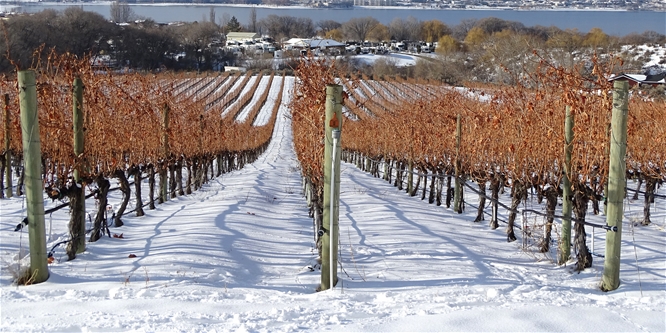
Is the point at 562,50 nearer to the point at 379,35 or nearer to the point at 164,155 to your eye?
the point at 164,155

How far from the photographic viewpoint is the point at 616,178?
14.3 feet

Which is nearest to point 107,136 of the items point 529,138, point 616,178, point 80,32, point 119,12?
point 529,138

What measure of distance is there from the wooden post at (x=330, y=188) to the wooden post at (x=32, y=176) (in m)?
2.10

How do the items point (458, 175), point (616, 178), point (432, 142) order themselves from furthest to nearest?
1. point (432, 142)
2. point (458, 175)
3. point (616, 178)

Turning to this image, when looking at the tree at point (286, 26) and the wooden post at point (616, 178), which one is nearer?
the wooden post at point (616, 178)

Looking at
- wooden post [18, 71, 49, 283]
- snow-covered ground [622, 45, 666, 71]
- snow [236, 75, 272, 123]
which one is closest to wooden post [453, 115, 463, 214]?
wooden post [18, 71, 49, 283]

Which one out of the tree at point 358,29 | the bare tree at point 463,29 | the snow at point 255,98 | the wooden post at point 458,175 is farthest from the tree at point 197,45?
the wooden post at point 458,175

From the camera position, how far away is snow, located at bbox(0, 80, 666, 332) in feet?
11.8

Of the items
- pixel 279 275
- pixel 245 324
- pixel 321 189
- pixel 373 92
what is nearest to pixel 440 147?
pixel 321 189

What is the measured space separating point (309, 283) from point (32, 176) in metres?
2.24

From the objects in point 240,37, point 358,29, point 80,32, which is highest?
point 358,29

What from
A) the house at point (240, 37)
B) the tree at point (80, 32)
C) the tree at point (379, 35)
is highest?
the tree at point (379, 35)

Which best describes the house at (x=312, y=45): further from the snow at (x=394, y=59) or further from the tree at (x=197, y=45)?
the snow at (x=394, y=59)

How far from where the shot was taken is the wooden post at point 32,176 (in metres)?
4.39
